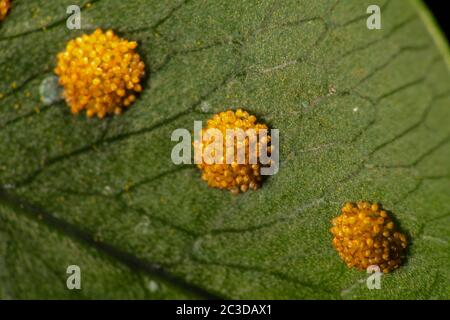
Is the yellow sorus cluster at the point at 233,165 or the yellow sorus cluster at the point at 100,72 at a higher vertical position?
the yellow sorus cluster at the point at 100,72

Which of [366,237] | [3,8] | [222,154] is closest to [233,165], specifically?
[222,154]

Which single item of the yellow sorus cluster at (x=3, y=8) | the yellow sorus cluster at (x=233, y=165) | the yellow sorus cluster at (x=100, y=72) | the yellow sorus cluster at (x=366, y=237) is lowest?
the yellow sorus cluster at (x=366, y=237)

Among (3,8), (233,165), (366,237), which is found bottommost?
(366,237)

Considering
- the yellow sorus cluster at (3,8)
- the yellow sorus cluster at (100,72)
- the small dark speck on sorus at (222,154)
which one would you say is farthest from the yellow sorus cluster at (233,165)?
the yellow sorus cluster at (3,8)

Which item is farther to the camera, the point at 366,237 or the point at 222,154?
the point at 366,237

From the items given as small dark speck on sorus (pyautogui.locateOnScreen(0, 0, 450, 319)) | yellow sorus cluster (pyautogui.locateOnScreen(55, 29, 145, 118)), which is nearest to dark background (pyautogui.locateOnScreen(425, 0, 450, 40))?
small dark speck on sorus (pyautogui.locateOnScreen(0, 0, 450, 319))

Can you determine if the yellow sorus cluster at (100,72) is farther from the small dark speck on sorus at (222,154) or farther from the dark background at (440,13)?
the dark background at (440,13)

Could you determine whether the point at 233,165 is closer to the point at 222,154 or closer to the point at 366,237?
the point at 222,154

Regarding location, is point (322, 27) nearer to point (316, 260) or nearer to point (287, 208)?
point (287, 208)

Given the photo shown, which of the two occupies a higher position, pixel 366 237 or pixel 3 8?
pixel 3 8
